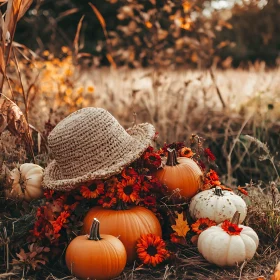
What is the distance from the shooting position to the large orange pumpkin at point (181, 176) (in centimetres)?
300

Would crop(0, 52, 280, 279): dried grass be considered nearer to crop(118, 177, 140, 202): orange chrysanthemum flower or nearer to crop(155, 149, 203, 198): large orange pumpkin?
crop(155, 149, 203, 198): large orange pumpkin

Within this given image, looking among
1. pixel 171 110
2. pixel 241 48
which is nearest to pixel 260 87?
pixel 171 110

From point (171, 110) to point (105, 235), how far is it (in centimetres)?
327

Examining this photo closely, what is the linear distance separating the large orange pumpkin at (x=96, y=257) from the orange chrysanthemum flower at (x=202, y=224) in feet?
1.58

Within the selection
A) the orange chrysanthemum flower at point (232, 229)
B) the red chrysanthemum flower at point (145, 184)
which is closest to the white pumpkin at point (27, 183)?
the red chrysanthemum flower at point (145, 184)

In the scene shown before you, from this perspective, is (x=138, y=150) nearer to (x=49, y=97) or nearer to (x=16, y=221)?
(x=16, y=221)

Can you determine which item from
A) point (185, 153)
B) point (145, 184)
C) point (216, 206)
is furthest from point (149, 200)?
point (185, 153)

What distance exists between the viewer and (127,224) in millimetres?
2758

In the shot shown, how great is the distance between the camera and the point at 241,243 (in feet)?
8.71

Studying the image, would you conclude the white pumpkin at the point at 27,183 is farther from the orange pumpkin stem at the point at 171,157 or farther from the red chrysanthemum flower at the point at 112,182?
the orange pumpkin stem at the point at 171,157

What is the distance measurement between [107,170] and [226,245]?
0.74 m

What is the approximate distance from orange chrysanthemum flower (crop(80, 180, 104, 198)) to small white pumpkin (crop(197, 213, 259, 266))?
60 cm

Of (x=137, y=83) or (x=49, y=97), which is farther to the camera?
(x=137, y=83)

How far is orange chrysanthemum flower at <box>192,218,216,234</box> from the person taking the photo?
2.88 metres
